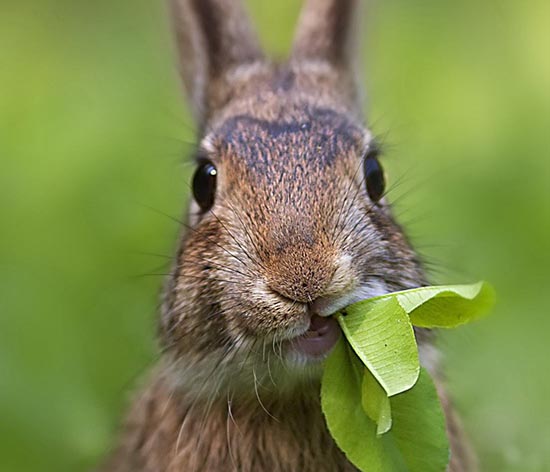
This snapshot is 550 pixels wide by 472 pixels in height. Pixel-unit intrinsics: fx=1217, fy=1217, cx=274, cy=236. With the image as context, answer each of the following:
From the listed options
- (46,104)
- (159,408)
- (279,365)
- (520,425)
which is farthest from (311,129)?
(46,104)

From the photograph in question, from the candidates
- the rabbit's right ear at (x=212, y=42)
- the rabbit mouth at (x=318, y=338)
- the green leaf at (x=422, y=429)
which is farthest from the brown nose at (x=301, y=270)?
the rabbit's right ear at (x=212, y=42)

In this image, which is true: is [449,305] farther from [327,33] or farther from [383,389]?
[327,33]

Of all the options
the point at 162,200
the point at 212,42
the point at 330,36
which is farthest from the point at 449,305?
the point at 162,200

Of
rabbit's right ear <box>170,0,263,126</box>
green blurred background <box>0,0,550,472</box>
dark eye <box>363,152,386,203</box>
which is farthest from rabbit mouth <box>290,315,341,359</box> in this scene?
rabbit's right ear <box>170,0,263,126</box>

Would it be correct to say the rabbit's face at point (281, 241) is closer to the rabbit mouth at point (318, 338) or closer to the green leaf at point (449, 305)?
the rabbit mouth at point (318, 338)

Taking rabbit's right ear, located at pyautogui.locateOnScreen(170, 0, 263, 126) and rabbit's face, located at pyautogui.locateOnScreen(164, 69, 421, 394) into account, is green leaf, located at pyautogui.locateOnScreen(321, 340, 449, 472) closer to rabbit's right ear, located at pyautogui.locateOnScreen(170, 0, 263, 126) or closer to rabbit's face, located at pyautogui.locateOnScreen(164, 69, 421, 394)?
rabbit's face, located at pyautogui.locateOnScreen(164, 69, 421, 394)

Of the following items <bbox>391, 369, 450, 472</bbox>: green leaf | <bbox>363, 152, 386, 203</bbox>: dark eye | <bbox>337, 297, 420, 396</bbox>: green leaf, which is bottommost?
<bbox>391, 369, 450, 472</bbox>: green leaf
